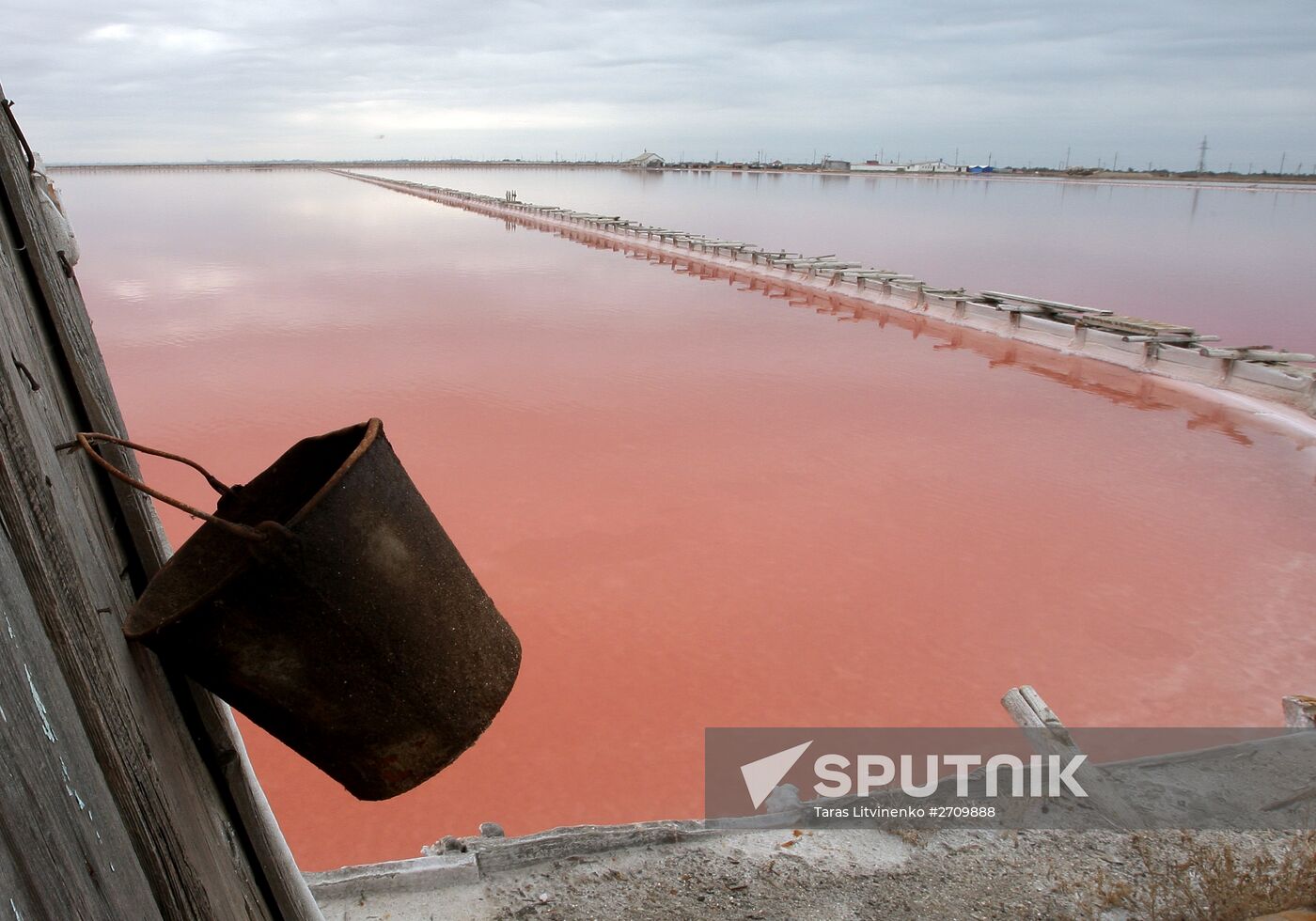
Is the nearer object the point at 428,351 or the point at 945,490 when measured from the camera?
the point at 945,490

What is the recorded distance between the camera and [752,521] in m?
7.32

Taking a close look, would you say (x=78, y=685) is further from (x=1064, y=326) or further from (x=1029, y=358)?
(x=1064, y=326)

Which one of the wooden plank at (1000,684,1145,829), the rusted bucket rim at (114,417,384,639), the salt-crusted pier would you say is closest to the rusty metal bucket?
the rusted bucket rim at (114,417,384,639)

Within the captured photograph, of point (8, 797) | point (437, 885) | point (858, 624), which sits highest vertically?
point (8, 797)

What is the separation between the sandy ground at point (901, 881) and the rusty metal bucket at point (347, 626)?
1804 mm

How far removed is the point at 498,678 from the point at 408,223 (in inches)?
1559

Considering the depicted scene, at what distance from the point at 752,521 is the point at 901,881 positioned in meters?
4.44

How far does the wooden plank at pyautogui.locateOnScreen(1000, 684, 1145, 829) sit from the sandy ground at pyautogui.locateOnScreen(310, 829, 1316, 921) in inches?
4.6

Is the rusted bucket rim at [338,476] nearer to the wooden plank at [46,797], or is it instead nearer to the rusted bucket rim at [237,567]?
the rusted bucket rim at [237,567]

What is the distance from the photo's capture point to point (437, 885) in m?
2.95

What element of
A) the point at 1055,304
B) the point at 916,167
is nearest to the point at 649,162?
the point at 916,167

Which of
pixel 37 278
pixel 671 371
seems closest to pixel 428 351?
pixel 671 371

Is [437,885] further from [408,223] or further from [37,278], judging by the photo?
[408,223]

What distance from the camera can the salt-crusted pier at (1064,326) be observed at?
1162 centimetres
